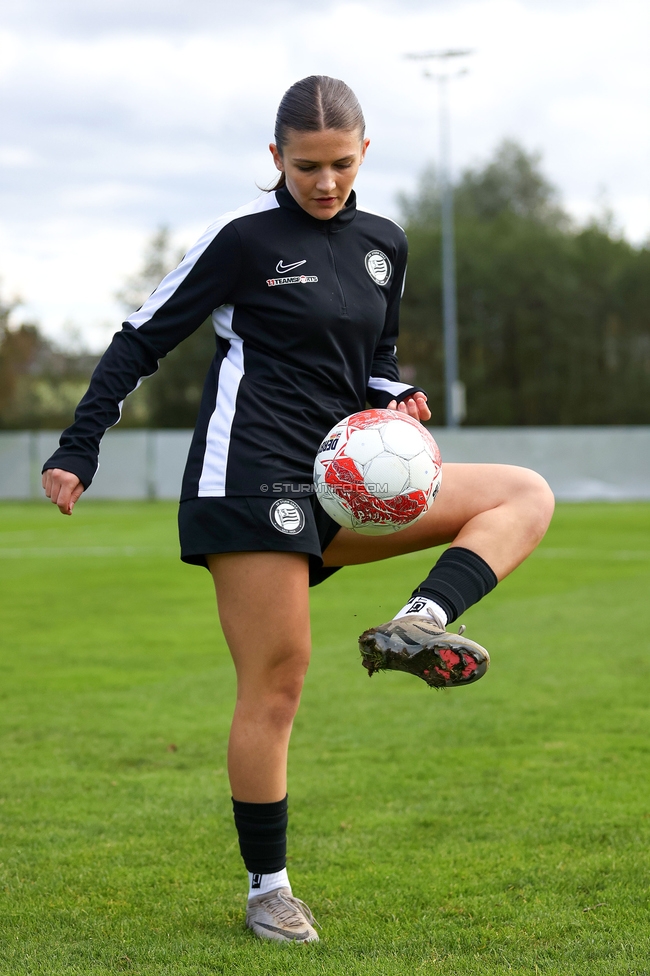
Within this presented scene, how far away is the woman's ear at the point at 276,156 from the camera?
318 centimetres

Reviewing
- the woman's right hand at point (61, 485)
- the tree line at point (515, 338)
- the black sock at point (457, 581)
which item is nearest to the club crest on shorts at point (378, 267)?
the black sock at point (457, 581)

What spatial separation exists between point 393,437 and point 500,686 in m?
4.11

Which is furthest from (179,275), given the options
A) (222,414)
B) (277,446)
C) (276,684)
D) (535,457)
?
(535,457)

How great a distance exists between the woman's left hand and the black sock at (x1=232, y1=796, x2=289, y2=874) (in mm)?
1170

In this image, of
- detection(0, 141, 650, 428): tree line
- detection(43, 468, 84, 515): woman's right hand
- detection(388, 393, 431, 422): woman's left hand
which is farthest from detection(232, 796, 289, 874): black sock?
detection(0, 141, 650, 428): tree line

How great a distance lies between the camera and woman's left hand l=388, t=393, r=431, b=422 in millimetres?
3373

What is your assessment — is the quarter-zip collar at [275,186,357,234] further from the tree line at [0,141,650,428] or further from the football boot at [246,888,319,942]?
the tree line at [0,141,650,428]

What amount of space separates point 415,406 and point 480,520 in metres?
0.43

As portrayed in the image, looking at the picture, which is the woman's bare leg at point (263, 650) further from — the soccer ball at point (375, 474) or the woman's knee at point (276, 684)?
the soccer ball at point (375, 474)

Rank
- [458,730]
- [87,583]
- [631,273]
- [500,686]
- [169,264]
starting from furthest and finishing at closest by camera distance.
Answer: [169,264] → [631,273] → [87,583] → [500,686] → [458,730]

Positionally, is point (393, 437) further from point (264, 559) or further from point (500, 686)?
point (500, 686)

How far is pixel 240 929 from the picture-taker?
321cm

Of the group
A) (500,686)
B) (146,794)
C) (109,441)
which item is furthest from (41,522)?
(146,794)

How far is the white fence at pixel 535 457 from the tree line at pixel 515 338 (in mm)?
9609
